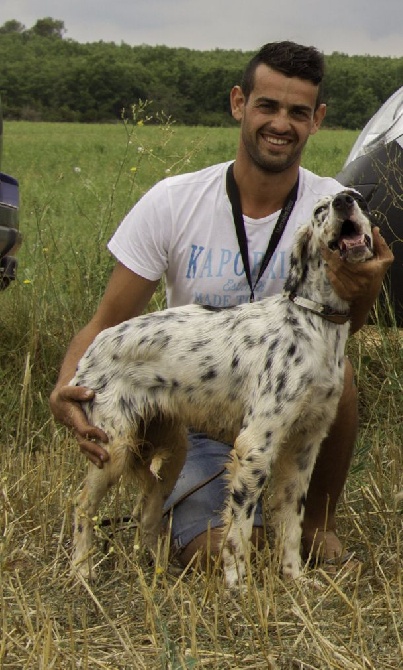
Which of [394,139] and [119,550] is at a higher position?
[394,139]

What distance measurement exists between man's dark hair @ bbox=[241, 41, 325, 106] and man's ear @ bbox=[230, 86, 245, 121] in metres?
0.09

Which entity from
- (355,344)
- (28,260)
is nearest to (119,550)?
(355,344)

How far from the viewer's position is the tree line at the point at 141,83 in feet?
107

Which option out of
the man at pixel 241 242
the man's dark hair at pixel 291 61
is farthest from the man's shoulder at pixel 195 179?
the man's dark hair at pixel 291 61

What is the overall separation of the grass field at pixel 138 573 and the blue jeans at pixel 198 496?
0.61 feet

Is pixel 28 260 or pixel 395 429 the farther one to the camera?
pixel 28 260

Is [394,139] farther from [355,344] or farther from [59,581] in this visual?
[59,581]

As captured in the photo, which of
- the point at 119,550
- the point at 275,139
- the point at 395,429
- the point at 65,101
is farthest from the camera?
the point at 65,101

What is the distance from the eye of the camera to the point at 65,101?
44031mm

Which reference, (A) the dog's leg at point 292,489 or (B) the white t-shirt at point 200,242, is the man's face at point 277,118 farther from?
(A) the dog's leg at point 292,489

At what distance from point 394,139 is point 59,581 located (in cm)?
311

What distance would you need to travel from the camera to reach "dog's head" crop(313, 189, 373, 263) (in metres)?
3.48

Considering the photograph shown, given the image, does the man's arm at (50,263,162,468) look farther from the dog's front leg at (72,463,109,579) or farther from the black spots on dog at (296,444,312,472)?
the black spots on dog at (296,444,312,472)

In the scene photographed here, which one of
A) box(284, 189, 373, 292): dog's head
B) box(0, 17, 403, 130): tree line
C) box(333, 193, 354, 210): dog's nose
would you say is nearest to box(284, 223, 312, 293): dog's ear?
box(284, 189, 373, 292): dog's head
